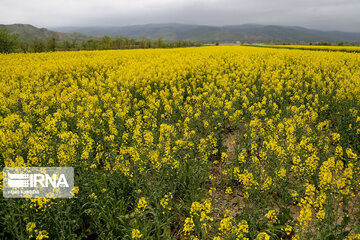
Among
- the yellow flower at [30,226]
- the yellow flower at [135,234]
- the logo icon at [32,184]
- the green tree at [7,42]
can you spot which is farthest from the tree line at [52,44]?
the yellow flower at [135,234]

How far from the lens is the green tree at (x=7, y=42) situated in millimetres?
38875

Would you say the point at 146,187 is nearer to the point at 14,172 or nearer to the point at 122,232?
the point at 122,232

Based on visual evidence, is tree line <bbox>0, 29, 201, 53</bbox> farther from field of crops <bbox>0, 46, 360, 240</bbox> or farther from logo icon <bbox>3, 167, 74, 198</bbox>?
logo icon <bbox>3, 167, 74, 198</bbox>

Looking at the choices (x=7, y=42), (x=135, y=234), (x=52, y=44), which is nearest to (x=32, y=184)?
(x=135, y=234)

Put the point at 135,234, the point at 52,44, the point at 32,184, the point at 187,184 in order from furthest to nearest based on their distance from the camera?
the point at 52,44
the point at 187,184
the point at 32,184
the point at 135,234

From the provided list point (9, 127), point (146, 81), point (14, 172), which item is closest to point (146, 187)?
point (14, 172)

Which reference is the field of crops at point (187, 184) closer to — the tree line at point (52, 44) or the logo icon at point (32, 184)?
the logo icon at point (32, 184)

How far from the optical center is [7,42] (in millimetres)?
39594

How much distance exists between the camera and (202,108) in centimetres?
952

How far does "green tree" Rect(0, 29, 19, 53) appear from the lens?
38875mm

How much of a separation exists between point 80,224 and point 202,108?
6.91 m

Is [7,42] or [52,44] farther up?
[52,44]

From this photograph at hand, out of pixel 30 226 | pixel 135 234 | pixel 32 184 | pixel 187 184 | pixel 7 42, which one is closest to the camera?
pixel 135 234

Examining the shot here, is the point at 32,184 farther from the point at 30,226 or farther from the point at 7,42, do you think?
the point at 7,42
